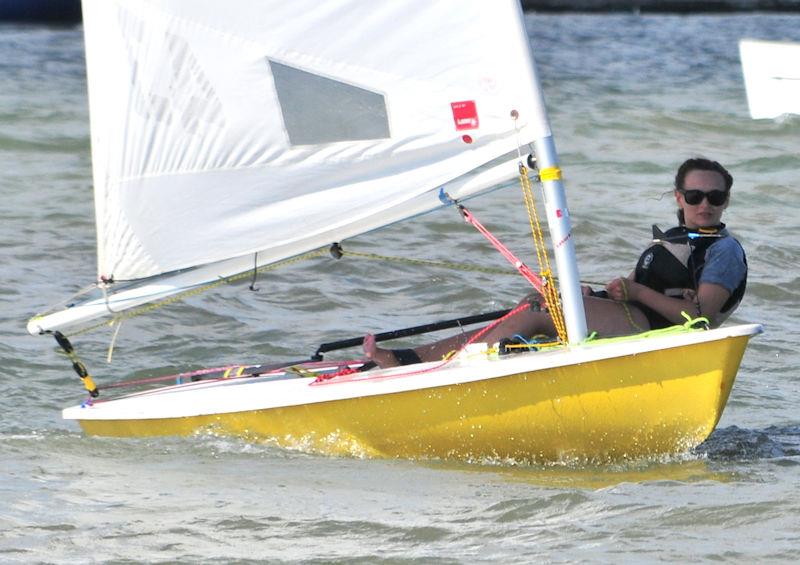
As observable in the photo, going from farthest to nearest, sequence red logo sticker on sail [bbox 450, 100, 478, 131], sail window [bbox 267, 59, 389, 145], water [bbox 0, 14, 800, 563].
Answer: sail window [bbox 267, 59, 389, 145]
red logo sticker on sail [bbox 450, 100, 478, 131]
water [bbox 0, 14, 800, 563]

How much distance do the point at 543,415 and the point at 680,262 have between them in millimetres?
668

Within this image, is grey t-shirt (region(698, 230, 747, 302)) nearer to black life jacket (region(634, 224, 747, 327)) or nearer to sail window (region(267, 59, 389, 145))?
black life jacket (region(634, 224, 747, 327))

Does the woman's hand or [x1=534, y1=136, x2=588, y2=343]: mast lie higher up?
[x1=534, y1=136, x2=588, y2=343]: mast

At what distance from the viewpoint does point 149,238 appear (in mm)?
4652

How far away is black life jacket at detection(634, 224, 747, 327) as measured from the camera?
14.8 feet

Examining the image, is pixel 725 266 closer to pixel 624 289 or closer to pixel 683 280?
pixel 683 280

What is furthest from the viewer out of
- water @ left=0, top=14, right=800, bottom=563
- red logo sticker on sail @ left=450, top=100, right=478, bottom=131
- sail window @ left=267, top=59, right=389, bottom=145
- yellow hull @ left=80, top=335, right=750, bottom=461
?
sail window @ left=267, top=59, right=389, bottom=145

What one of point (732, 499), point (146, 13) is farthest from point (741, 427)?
point (146, 13)

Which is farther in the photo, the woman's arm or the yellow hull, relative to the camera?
the woman's arm

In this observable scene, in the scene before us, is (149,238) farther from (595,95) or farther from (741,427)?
(595,95)

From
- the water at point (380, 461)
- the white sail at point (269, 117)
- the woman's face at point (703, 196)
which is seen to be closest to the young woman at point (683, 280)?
the woman's face at point (703, 196)

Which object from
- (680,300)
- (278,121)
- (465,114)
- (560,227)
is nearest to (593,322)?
(680,300)

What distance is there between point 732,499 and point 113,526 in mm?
1731

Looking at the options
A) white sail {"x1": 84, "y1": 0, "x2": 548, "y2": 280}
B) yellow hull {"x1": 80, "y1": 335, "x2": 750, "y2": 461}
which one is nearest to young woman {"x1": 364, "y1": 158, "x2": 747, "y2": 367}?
yellow hull {"x1": 80, "y1": 335, "x2": 750, "y2": 461}
